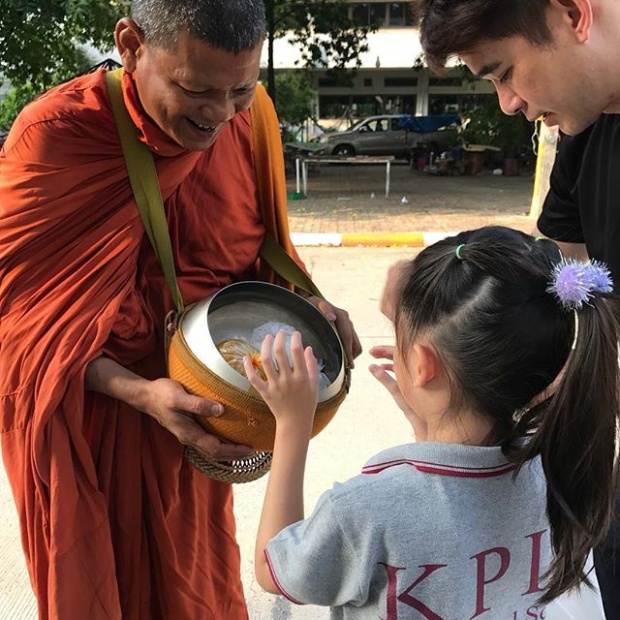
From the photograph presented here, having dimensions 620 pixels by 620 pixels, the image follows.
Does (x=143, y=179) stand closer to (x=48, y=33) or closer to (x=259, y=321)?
(x=259, y=321)

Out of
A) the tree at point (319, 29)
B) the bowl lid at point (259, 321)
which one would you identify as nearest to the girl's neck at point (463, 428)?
the bowl lid at point (259, 321)

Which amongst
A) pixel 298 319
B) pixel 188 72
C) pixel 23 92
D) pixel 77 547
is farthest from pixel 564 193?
pixel 23 92

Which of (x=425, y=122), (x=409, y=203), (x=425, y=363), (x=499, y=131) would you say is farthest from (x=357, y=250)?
(x=425, y=122)

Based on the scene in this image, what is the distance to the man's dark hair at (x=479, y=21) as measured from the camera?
1.23 meters

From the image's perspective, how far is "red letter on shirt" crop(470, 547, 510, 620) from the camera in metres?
1.05

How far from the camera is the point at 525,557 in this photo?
3.62 feet

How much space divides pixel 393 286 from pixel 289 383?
0.26m

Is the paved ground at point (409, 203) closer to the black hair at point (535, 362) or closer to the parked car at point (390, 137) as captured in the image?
the parked car at point (390, 137)

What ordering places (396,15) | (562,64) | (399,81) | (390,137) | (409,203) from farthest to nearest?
(399,81) < (396,15) < (390,137) < (409,203) < (562,64)

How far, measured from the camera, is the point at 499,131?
15008 mm

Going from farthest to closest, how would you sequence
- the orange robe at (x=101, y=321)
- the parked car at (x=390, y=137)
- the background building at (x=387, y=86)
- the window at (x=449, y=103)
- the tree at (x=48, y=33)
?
the window at (x=449, y=103) → the background building at (x=387, y=86) → the parked car at (x=390, y=137) → the tree at (x=48, y=33) → the orange robe at (x=101, y=321)

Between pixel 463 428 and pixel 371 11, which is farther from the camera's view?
pixel 371 11

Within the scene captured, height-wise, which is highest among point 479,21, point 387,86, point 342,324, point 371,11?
point 479,21

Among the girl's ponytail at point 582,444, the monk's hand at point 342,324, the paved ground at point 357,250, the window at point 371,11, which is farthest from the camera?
the window at point 371,11
